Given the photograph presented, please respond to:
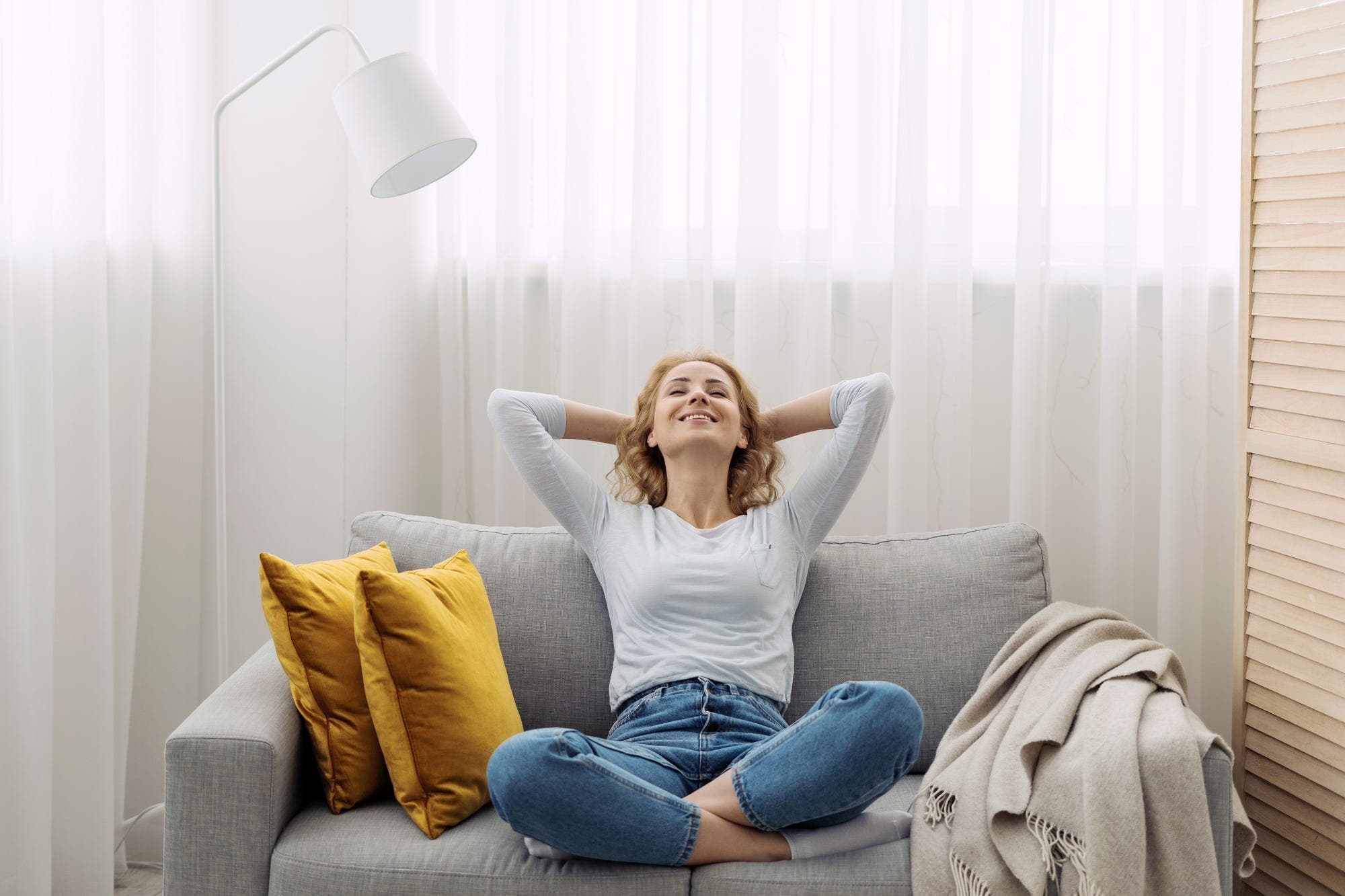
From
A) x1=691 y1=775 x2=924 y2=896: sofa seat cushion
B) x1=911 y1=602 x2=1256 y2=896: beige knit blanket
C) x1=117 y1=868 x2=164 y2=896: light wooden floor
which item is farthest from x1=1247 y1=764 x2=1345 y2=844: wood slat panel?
x1=117 y1=868 x2=164 y2=896: light wooden floor

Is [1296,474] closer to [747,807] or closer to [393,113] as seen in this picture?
[747,807]

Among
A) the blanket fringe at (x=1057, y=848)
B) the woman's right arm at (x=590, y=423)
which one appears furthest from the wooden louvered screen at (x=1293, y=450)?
the woman's right arm at (x=590, y=423)

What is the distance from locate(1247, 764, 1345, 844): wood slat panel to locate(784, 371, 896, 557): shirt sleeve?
0.85 meters

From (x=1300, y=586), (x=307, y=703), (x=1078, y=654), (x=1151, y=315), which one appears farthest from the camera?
(x=1151, y=315)

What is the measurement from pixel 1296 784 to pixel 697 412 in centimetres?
121

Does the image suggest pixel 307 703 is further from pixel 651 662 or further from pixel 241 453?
pixel 241 453

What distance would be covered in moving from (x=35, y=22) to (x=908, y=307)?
1787 millimetres

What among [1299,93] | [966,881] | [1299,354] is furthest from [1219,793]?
[1299,93]

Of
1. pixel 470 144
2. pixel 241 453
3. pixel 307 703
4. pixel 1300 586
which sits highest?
pixel 470 144

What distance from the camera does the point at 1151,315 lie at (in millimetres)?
2449

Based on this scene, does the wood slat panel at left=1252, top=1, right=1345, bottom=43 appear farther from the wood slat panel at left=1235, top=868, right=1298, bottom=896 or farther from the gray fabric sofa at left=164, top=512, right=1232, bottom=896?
the wood slat panel at left=1235, top=868, right=1298, bottom=896

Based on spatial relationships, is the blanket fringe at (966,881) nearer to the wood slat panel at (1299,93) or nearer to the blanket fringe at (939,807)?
the blanket fringe at (939,807)

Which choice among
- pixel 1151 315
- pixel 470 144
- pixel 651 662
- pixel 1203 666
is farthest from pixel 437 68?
pixel 1203 666

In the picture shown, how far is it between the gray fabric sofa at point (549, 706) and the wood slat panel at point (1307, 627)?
14.9 inches
